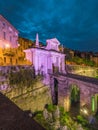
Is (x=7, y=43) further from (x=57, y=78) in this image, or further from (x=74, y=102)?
(x=74, y=102)

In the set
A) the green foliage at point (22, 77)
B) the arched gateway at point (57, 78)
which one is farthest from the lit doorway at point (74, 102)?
the green foliage at point (22, 77)

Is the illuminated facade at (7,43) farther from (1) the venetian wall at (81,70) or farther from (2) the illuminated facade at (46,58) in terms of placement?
(1) the venetian wall at (81,70)

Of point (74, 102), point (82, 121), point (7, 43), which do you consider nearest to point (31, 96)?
point (82, 121)

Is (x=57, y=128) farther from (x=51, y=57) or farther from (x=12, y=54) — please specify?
(x=12, y=54)

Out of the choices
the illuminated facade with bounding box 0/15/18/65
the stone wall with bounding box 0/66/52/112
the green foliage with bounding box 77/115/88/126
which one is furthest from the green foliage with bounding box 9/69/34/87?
the green foliage with bounding box 77/115/88/126

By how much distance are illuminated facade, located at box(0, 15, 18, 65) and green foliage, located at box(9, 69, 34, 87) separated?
8.05 metres

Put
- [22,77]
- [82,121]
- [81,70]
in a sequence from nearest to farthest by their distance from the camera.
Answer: [82,121], [22,77], [81,70]

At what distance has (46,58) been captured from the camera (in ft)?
81.6

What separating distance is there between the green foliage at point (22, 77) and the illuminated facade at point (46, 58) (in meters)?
1.85

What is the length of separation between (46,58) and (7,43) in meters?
10.1

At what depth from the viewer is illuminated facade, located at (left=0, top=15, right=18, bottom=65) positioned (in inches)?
1059

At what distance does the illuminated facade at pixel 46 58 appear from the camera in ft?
72.0

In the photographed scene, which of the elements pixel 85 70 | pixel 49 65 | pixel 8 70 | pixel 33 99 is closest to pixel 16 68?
pixel 8 70

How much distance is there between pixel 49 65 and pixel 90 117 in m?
11.6
